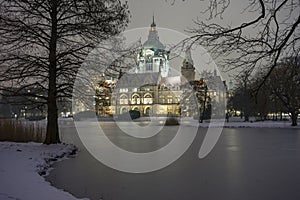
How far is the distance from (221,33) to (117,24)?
35.3ft

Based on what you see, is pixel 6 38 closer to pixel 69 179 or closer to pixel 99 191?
pixel 69 179

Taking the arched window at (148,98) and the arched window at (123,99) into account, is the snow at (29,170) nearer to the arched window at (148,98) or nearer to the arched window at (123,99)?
the arched window at (148,98)

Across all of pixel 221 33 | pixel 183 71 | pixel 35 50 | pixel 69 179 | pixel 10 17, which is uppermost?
pixel 183 71

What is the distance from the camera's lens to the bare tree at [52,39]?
14703 mm

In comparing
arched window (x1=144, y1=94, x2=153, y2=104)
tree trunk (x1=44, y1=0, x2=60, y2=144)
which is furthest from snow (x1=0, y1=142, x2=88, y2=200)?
arched window (x1=144, y1=94, x2=153, y2=104)

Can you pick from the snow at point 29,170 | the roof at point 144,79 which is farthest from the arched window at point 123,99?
the snow at point 29,170

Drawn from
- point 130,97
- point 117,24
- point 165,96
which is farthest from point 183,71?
point 117,24

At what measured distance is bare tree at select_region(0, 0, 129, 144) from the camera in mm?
14703

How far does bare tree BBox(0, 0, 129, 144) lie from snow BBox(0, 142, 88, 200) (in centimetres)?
210

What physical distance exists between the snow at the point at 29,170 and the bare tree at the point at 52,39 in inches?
82.7

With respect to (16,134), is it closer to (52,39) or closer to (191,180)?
(52,39)

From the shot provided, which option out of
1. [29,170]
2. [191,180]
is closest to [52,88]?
[29,170]

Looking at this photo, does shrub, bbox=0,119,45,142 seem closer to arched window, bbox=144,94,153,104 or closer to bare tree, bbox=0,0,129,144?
bare tree, bbox=0,0,129,144

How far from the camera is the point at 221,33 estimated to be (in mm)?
5918
